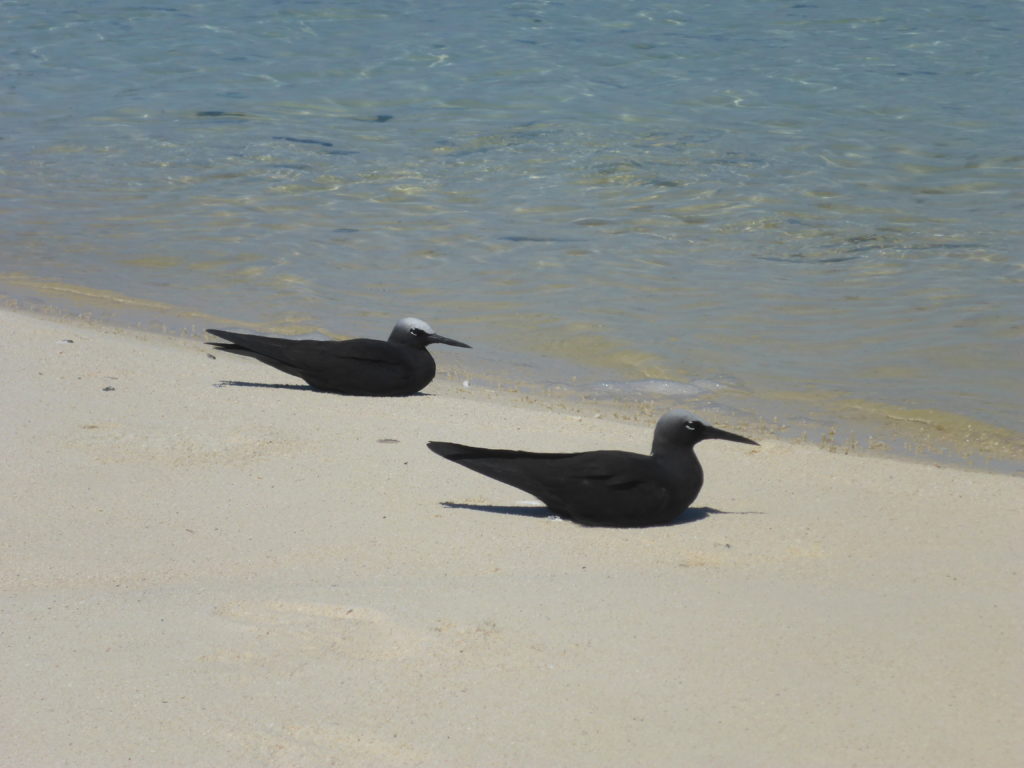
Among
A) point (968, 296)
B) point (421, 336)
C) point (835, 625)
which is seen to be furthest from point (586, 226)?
point (835, 625)

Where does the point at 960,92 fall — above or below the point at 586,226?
above

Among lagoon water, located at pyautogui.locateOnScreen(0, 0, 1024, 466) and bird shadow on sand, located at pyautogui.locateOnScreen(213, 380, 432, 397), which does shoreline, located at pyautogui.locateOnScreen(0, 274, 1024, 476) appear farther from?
bird shadow on sand, located at pyautogui.locateOnScreen(213, 380, 432, 397)

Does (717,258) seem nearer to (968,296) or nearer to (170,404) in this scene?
(968,296)

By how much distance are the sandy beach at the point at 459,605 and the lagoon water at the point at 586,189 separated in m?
2.01

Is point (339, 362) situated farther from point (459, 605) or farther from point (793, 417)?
point (459, 605)

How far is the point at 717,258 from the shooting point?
10.0 meters

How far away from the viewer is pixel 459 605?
13.0ft

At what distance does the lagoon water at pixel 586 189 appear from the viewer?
817 cm

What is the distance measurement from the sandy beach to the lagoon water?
2012mm

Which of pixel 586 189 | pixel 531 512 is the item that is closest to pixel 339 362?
pixel 531 512

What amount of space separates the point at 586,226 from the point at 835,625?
7231 mm

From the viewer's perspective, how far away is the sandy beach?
319 centimetres

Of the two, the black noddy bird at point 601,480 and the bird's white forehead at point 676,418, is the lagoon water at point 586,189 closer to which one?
the bird's white forehead at point 676,418

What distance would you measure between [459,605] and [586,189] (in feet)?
27.4
